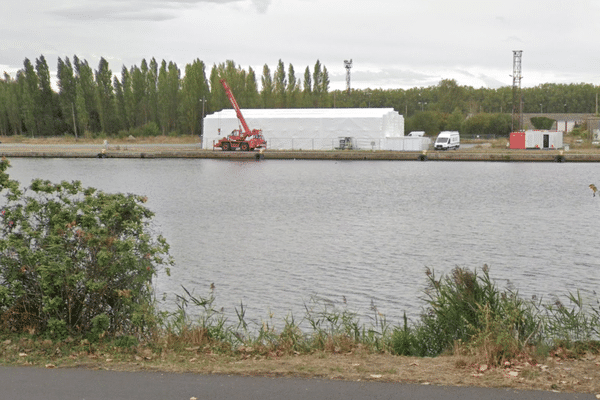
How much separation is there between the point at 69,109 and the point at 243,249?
331 ft

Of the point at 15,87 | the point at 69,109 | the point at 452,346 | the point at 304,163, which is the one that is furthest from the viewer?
the point at 15,87

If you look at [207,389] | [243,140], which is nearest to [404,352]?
[207,389]

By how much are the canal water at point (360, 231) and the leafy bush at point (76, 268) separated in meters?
2.52

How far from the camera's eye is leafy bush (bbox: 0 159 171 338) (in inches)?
347

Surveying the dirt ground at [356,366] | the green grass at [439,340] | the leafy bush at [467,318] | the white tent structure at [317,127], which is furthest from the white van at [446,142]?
the dirt ground at [356,366]

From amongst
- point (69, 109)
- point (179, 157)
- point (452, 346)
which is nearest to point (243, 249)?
point (452, 346)

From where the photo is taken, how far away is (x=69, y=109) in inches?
4737

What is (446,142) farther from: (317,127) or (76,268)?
(76,268)

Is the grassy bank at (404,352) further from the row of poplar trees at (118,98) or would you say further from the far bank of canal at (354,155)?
the row of poplar trees at (118,98)

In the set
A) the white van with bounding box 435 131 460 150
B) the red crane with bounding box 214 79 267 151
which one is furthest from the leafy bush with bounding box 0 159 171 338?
the white van with bounding box 435 131 460 150

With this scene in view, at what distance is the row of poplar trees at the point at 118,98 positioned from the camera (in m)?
117

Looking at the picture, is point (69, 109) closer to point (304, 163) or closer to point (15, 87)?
point (15, 87)

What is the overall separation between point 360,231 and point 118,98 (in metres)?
97.9

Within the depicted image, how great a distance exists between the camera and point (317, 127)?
275 ft
